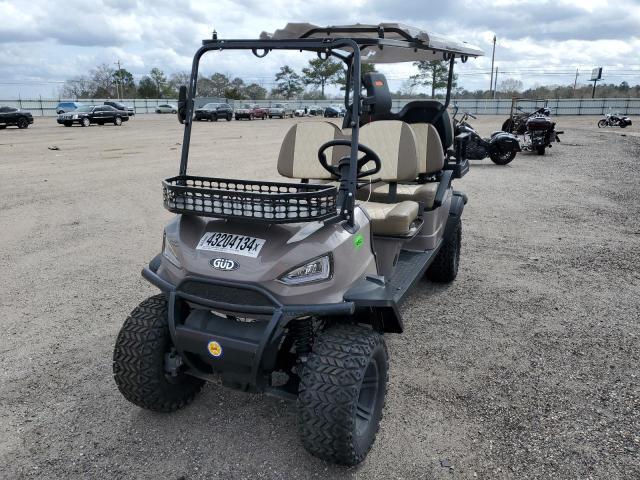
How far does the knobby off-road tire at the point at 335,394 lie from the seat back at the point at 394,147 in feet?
5.57

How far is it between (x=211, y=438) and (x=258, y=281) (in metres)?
0.98

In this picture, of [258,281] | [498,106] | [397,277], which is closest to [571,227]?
[397,277]

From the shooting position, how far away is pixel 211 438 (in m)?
2.74

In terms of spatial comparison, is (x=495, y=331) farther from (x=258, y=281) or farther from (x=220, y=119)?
(x=220, y=119)

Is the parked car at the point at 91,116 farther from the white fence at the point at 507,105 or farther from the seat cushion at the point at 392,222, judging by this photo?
the seat cushion at the point at 392,222

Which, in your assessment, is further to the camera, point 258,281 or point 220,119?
point 220,119

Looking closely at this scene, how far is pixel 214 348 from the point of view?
2.40m

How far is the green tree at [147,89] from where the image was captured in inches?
2574

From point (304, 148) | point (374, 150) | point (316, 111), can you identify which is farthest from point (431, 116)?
point (316, 111)

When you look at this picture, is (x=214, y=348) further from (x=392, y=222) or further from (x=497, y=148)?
(x=497, y=148)

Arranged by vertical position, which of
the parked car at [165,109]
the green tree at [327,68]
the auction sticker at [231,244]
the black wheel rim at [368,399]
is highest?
the green tree at [327,68]

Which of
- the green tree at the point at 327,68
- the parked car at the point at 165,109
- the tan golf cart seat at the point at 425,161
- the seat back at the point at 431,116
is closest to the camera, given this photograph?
the green tree at the point at 327,68

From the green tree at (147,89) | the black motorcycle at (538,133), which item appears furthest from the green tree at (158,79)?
the black motorcycle at (538,133)

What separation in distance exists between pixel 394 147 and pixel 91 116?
90.8 ft
